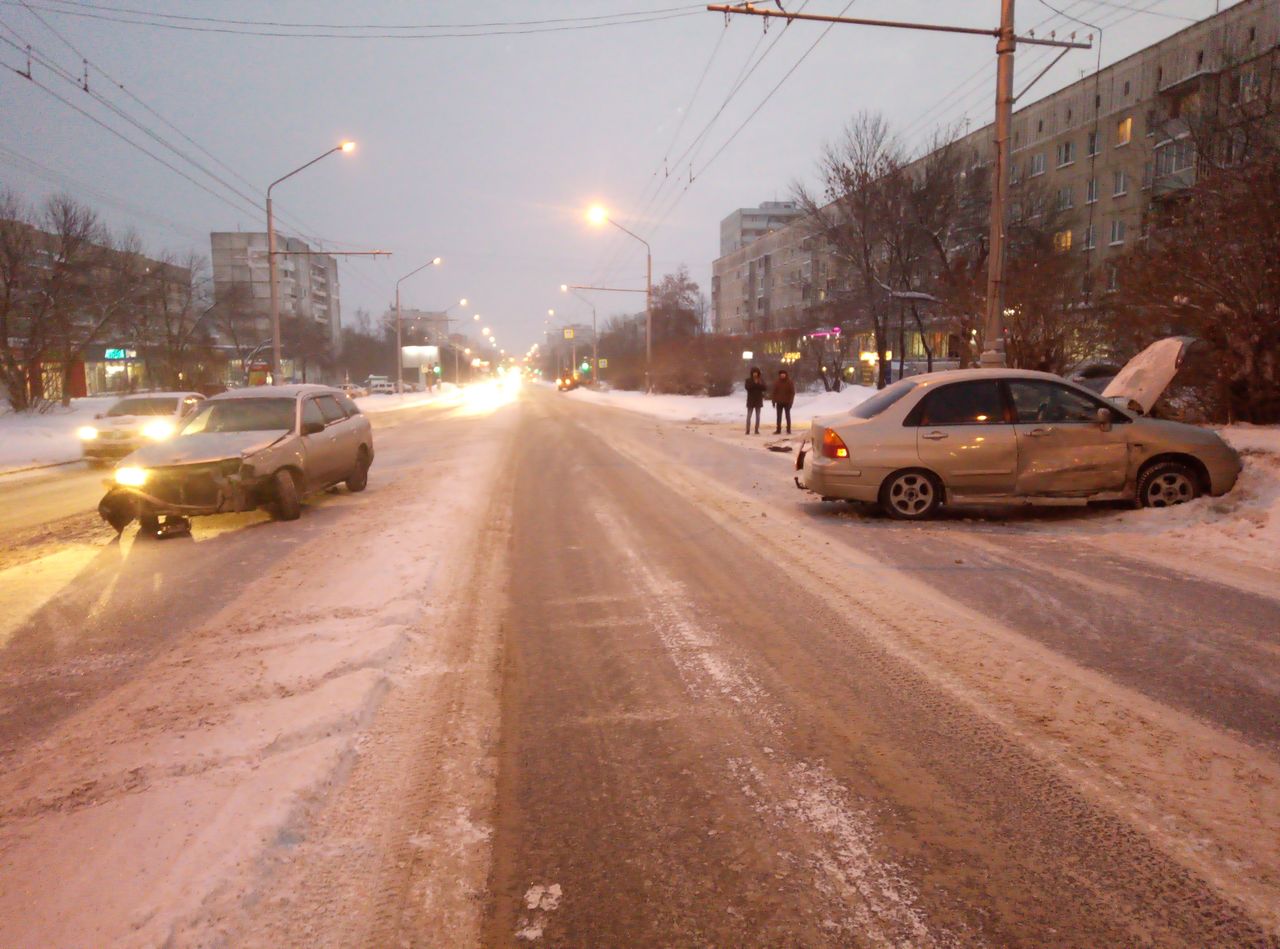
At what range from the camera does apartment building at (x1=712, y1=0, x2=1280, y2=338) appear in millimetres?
32844

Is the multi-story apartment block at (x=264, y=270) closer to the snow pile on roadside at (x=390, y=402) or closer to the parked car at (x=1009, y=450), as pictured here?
the snow pile on roadside at (x=390, y=402)

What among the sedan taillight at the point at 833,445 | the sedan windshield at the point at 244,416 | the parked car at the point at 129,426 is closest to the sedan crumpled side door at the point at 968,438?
the sedan taillight at the point at 833,445

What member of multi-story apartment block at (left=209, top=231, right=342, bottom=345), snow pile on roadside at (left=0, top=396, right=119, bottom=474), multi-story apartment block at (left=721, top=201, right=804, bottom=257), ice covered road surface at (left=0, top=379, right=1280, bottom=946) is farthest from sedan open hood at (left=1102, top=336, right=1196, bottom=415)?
multi-story apartment block at (left=721, top=201, right=804, bottom=257)

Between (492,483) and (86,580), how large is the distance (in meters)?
6.07

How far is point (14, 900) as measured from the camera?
→ 2.63 meters

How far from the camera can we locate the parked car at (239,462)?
855cm

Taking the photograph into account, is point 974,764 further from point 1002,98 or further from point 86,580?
point 1002,98

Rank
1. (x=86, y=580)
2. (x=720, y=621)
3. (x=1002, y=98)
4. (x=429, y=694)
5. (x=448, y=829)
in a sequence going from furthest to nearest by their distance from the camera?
1. (x=1002, y=98)
2. (x=86, y=580)
3. (x=720, y=621)
4. (x=429, y=694)
5. (x=448, y=829)

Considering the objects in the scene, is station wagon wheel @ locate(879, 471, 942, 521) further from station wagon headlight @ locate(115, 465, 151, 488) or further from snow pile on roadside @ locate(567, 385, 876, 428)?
snow pile on roadside @ locate(567, 385, 876, 428)

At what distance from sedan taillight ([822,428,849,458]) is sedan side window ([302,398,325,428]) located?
622cm

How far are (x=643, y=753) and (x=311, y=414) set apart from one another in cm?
828

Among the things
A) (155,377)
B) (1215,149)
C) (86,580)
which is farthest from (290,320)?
(86,580)

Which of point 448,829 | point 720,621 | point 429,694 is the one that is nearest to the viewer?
point 448,829

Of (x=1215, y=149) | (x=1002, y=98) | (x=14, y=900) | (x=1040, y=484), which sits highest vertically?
(x=1215, y=149)
